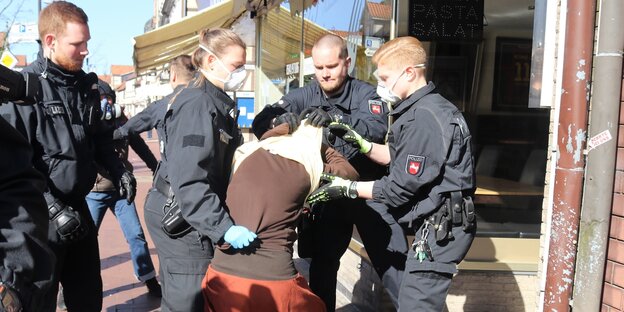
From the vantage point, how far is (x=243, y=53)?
2.97 meters

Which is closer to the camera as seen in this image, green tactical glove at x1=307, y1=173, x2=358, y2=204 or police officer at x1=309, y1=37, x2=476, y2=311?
police officer at x1=309, y1=37, x2=476, y2=311

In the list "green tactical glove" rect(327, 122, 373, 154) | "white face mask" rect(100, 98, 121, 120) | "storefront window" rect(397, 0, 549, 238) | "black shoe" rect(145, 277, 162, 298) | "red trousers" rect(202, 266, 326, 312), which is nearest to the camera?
"red trousers" rect(202, 266, 326, 312)

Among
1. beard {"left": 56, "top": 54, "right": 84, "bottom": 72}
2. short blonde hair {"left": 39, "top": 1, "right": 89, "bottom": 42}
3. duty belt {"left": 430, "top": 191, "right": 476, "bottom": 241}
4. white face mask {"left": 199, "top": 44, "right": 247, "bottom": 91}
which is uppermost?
short blonde hair {"left": 39, "top": 1, "right": 89, "bottom": 42}

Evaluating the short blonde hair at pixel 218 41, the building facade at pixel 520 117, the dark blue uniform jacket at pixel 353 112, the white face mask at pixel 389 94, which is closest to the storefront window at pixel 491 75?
the building facade at pixel 520 117

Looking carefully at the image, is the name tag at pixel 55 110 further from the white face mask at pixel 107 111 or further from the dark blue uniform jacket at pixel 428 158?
the dark blue uniform jacket at pixel 428 158

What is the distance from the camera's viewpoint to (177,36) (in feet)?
40.4

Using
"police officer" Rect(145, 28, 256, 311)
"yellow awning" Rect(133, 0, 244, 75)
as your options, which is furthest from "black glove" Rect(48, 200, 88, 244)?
"yellow awning" Rect(133, 0, 244, 75)

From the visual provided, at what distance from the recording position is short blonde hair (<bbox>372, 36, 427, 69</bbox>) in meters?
2.91

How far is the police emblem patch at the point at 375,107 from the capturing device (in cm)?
367

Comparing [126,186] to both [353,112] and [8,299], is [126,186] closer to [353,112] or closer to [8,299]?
[353,112]

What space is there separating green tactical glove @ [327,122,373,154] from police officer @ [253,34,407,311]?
11 centimetres

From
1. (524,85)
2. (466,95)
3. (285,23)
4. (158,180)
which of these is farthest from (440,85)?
(158,180)

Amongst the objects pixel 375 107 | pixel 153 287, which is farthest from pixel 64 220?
pixel 153 287

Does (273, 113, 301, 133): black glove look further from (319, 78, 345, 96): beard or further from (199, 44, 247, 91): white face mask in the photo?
(319, 78, 345, 96): beard
